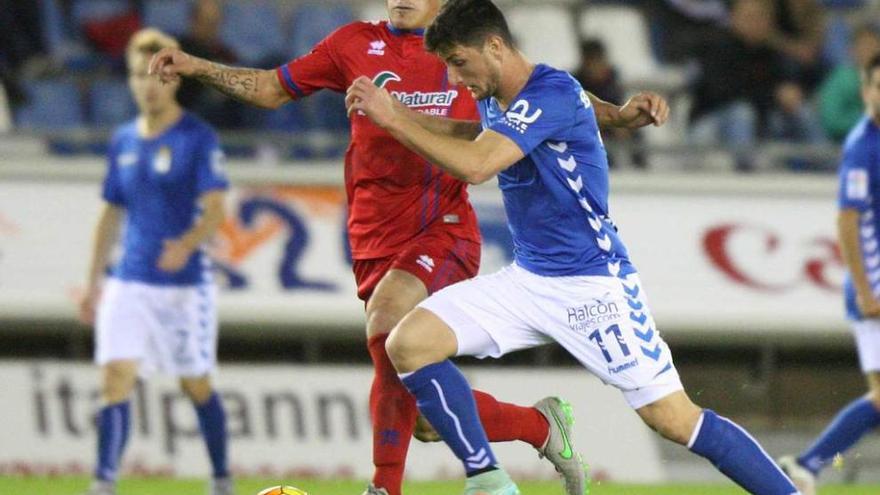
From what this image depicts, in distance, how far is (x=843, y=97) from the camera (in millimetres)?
13141

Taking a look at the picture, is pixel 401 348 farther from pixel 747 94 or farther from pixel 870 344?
pixel 747 94

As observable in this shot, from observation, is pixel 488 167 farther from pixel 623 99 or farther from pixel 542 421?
pixel 623 99

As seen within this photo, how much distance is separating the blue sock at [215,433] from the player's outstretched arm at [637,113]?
3.38m

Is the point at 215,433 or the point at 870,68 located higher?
the point at 870,68

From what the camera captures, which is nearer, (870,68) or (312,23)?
(870,68)

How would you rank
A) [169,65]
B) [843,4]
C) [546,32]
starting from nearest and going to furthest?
1. [169,65]
2. [546,32]
3. [843,4]

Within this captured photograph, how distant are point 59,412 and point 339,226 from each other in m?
2.08

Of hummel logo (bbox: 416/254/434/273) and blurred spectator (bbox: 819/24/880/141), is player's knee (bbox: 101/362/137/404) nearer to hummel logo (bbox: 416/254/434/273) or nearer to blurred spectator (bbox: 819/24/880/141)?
hummel logo (bbox: 416/254/434/273)

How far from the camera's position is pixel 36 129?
12.1 metres

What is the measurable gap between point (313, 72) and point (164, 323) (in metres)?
2.63

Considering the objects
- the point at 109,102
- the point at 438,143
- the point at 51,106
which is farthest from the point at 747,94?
the point at 438,143

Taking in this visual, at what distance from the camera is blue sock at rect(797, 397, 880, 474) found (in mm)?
8953

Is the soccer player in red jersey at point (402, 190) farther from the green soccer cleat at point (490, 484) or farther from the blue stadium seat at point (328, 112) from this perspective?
the blue stadium seat at point (328, 112)

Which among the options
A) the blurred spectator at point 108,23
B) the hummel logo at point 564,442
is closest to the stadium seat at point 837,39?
the blurred spectator at point 108,23
